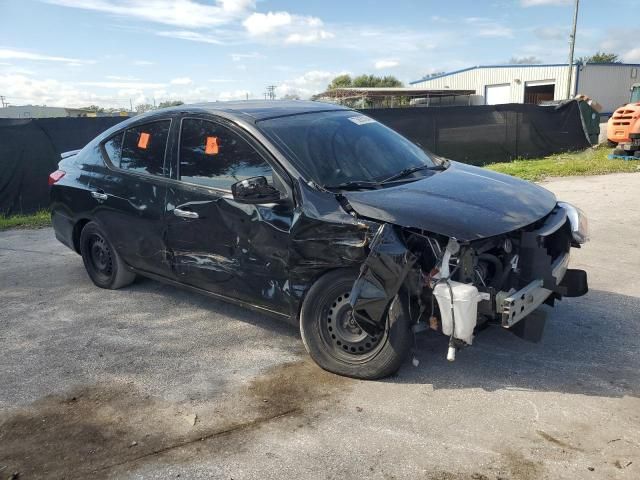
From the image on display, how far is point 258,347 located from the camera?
4359 mm

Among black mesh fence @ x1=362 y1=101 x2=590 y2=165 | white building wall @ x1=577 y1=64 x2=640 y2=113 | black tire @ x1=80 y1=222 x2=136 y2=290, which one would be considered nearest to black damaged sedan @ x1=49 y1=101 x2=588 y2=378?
black tire @ x1=80 y1=222 x2=136 y2=290

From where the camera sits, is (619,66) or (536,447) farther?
(619,66)

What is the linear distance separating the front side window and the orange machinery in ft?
48.0

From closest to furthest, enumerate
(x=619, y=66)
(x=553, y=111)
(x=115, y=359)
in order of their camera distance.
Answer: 1. (x=115, y=359)
2. (x=553, y=111)
3. (x=619, y=66)

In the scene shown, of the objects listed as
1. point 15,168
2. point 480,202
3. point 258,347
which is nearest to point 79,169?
point 258,347

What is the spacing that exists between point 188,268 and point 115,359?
87 centimetres

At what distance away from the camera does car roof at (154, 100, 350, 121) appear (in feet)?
14.4

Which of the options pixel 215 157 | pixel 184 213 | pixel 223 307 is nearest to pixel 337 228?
pixel 215 157

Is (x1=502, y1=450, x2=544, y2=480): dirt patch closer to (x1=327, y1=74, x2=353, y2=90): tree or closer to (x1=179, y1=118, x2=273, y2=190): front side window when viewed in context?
(x1=179, y1=118, x2=273, y2=190): front side window

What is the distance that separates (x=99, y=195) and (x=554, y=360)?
4088 millimetres

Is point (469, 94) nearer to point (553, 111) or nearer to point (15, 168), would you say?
point (553, 111)

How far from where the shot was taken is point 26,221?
32.6ft

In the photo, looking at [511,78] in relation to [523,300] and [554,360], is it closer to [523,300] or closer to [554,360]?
[554,360]

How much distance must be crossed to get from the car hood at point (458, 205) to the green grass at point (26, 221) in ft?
25.5
